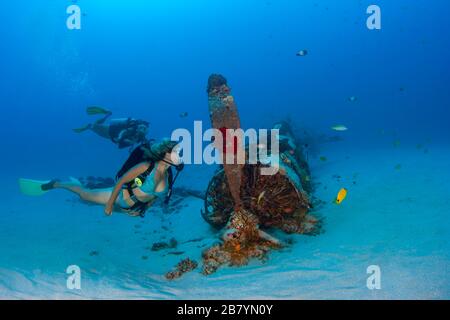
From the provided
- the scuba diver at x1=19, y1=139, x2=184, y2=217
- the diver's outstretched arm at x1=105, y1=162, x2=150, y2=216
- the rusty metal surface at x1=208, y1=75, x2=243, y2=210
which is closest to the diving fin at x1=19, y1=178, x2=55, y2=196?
the scuba diver at x1=19, y1=139, x2=184, y2=217

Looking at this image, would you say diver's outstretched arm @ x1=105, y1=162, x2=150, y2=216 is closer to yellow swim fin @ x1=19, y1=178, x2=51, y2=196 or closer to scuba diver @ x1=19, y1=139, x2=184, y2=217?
scuba diver @ x1=19, y1=139, x2=184, y2=217

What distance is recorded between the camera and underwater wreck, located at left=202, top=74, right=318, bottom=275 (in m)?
6.13

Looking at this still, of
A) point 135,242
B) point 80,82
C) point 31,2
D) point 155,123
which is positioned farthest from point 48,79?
point 135,242

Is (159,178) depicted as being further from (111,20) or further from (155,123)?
(111,20)

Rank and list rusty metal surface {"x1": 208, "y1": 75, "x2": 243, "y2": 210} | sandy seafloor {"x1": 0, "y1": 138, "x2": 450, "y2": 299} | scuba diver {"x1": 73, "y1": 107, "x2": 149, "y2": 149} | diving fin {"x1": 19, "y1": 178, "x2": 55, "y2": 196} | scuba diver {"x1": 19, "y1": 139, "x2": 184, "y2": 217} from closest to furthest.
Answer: sandy seafloor {"x1": 0, "y1": 138, "x2": 450, "y2": 299}
scuba diver {"x1": 19, "y1": 139, "x2": 184, "y2": 217}
rusty metal surface {"x1": 208, "y1": 75, "x2": 243, "y2": 210}
diving fin {"x1": 19, "y1": 178, "x2": 55, "y2": 196}
scuba diver {"x1": 73, "y1": 107, "x2": 149, "y2": 149}

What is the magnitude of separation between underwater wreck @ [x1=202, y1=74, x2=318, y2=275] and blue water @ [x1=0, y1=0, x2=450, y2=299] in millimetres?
454

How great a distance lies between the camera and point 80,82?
123562 mm

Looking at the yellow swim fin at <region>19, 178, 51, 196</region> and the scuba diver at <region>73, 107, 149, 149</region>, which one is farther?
the scuba diver at <region>73, 107, 149, 149</region>

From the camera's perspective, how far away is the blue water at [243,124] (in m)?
5.23

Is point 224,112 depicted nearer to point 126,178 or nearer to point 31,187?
point 126,178

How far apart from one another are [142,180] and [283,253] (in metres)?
3.23

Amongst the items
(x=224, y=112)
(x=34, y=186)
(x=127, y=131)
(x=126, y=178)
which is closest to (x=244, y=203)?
(x=224, y=112)

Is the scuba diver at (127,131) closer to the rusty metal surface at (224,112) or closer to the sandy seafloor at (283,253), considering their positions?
the sandy seafloor at (283,253)

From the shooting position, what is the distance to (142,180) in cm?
580
